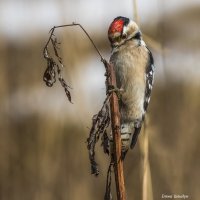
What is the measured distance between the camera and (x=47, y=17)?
1411 millimetres

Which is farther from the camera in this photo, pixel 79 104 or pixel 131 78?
pixel 79 104

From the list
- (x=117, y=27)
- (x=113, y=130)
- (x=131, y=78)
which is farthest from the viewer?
(x=131, y=78)

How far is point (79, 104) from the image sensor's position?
1197mm

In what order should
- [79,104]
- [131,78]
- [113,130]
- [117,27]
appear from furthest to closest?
[79,104], [131,78], [117,27], [113,130]

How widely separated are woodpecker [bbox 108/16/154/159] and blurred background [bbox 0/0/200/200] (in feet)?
0.56

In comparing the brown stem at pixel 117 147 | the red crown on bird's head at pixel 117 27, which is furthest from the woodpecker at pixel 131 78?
the brown stem at pixel 117 147

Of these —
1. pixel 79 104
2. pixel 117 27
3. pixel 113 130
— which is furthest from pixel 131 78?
pixel 79 104

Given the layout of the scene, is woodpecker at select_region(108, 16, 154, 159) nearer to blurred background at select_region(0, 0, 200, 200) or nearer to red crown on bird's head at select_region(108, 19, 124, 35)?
red crown on bird's head at select_region(108, 19, 124, 35)

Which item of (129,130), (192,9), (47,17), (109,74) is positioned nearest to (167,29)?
(192,9)

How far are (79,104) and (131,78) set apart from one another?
1.48 feet

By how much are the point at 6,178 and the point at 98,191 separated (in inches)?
10.9

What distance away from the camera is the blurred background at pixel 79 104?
1178 mm

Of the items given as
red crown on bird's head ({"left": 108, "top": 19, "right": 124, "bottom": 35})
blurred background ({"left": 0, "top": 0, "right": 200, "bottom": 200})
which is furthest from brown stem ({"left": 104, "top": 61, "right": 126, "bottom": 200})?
blurred background ({"left": 0, "top": 0, "right": 200, "bottom": 200})

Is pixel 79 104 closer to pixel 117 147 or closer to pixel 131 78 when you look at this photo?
pixel 131 78
